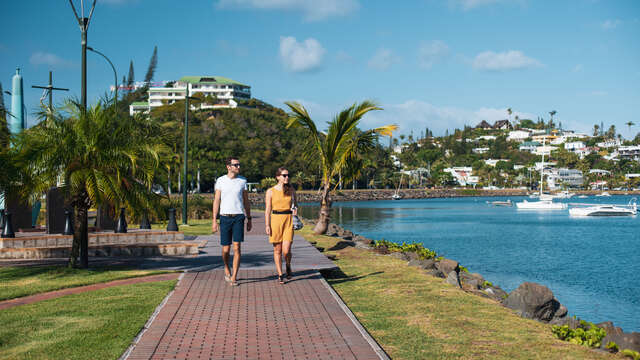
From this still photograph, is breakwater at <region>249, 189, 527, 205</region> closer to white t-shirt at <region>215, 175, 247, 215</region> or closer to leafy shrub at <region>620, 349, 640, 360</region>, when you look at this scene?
white t-shirt at <region>215, 175, 247, 215</region>

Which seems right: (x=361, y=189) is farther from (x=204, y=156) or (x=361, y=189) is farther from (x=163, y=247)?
(x=163, y=247)

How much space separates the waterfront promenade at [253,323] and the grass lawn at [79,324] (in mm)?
265

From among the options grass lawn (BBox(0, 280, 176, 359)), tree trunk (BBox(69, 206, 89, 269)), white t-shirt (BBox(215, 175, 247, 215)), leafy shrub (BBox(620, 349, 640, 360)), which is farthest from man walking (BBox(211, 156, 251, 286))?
leafy shrub (BBox(620, 349, 640, 360))

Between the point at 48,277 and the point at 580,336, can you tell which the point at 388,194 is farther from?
the point at 580,336

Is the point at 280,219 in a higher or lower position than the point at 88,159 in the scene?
lower

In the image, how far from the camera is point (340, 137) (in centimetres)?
1992

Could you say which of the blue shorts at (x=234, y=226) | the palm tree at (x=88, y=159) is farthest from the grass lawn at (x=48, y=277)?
the blue shorts at (x=234, y=226)

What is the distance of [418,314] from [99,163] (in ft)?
21.9

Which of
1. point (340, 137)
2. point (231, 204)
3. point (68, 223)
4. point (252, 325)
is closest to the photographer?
point (252, 325)

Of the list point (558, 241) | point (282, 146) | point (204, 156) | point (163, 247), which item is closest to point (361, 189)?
point (282, 146)

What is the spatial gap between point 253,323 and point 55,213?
10.8m

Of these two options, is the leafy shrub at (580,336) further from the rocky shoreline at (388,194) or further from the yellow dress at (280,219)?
the rocky shoreline at (388,194)

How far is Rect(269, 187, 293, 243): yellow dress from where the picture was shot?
31.5 feet

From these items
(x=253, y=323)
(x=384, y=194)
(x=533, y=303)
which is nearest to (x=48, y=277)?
(x=253, y=323)
